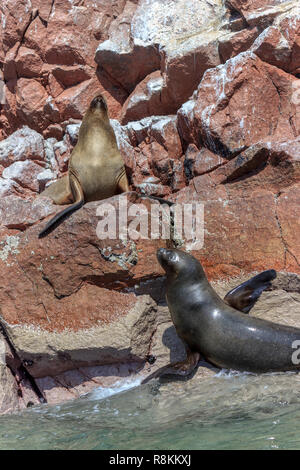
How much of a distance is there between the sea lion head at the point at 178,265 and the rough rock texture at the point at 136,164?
10.6 inches

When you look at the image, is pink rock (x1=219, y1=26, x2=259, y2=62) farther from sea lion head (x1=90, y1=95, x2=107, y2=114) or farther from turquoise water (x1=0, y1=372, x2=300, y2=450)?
Answer: turquoise water (x1=0, y1=372, x2=300, y2=450)

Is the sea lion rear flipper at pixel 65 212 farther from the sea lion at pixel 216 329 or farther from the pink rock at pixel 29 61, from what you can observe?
the pink rock at pixel 29 61

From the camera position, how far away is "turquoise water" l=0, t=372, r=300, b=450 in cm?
267

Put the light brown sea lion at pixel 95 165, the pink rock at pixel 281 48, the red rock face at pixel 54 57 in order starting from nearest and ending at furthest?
the light brown sea lion at pixel 95 165 < the pink rock at pixel 281 48 < the red rock face at pixel 54 57

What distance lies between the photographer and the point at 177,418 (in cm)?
315

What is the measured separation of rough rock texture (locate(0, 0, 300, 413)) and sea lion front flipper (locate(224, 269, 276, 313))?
172 mm

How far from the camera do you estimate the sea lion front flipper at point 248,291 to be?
14.0 feet

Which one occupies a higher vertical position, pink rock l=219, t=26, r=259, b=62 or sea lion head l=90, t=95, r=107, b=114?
pink rock l=219, t=26, r=259, b=62

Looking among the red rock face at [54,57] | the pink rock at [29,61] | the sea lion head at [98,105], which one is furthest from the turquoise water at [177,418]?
the pink rock at [29,61]

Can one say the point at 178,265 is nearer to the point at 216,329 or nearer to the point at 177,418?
the point at 216,329

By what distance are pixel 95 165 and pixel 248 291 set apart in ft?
8.96

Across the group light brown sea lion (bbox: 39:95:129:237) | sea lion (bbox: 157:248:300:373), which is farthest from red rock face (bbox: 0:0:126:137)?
sea lion (bbox: 157:248:300:373)

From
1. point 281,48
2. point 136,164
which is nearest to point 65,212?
point 136,164
